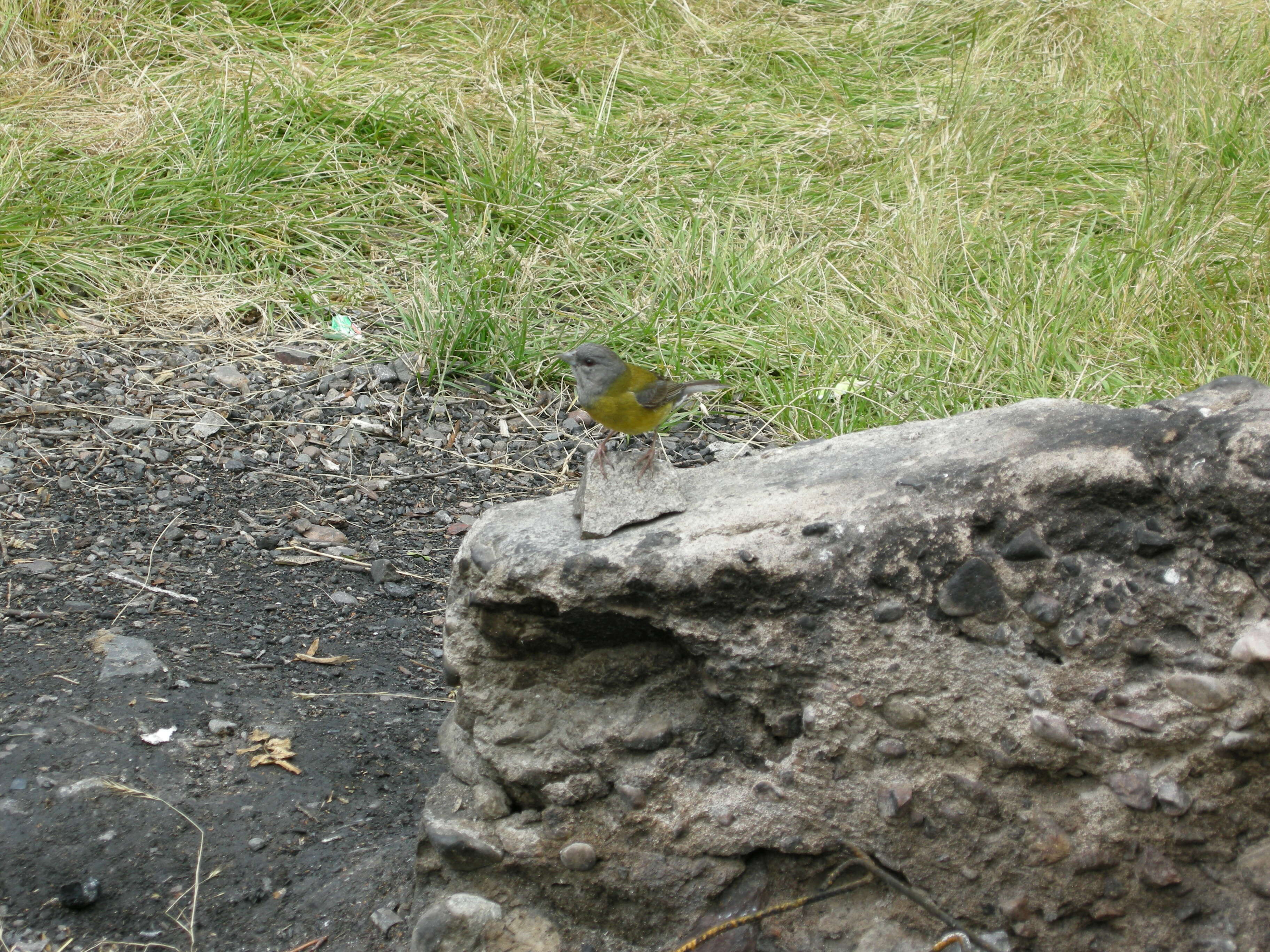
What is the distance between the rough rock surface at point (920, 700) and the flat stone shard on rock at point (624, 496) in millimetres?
25

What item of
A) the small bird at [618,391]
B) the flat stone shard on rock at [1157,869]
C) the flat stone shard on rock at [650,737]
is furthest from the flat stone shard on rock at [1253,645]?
the small bird at [618,391]

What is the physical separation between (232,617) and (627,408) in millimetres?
1352

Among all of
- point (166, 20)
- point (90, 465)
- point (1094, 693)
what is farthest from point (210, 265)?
point (1094, 693)

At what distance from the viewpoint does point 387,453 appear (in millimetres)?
4098

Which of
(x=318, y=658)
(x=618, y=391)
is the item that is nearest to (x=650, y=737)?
(x=618, y=391)

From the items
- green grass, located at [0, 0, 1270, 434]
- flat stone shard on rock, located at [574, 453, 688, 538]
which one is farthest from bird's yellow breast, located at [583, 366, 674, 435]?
green grass, located at [0, 0, 1270, 434]

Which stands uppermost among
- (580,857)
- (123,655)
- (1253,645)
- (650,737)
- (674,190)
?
(1253,645)

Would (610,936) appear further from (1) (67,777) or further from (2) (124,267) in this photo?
(2) (124,267)

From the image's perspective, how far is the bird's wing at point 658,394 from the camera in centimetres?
251

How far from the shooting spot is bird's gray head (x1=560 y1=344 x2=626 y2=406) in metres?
2.45

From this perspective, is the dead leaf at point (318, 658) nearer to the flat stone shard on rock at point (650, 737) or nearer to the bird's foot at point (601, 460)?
the bird's foot at point (601, 460)

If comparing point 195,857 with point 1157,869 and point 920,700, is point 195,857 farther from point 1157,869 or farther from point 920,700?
point 1157,869

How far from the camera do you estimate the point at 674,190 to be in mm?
5348

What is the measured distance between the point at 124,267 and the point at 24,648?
234cm
